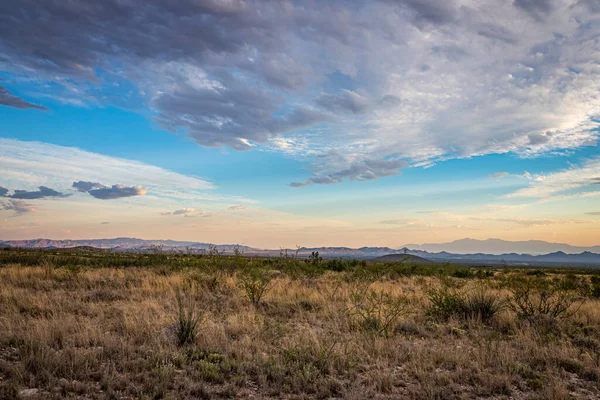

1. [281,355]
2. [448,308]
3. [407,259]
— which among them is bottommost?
[281,355]

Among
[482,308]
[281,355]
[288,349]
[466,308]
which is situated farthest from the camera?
[466,308]

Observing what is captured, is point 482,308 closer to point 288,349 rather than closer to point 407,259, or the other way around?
point 407,259

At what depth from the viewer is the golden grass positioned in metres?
5.77

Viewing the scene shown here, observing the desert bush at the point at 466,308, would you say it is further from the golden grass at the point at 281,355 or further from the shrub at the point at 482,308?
the golden grass at the point at 281,355

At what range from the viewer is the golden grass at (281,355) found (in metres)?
5.77

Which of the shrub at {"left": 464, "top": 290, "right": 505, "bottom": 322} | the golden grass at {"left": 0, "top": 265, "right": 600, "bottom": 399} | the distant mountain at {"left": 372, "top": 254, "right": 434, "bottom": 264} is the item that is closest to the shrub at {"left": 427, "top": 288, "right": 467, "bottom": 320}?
the shrub at {"left": 464, "top": 290, "right": 505, "bottom": 322}

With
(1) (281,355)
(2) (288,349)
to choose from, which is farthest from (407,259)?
(1) (281,355)

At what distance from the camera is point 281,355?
23.7 feet

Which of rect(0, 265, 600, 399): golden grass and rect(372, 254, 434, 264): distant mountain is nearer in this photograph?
rect(0, 265, 600, 399): golden grass

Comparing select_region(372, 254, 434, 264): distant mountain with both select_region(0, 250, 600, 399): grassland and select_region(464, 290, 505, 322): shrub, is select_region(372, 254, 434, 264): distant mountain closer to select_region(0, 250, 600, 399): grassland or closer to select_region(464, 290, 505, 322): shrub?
select_region(0, 250, 600, 399): grassland

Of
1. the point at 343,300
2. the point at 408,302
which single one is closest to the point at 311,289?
the point at 343,300

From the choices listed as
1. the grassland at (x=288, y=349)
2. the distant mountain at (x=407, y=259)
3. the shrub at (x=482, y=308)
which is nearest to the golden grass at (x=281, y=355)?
the grassland at (x=288, y=349)

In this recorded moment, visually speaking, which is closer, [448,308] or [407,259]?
[448,308]

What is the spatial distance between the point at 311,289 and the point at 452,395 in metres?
9.70
